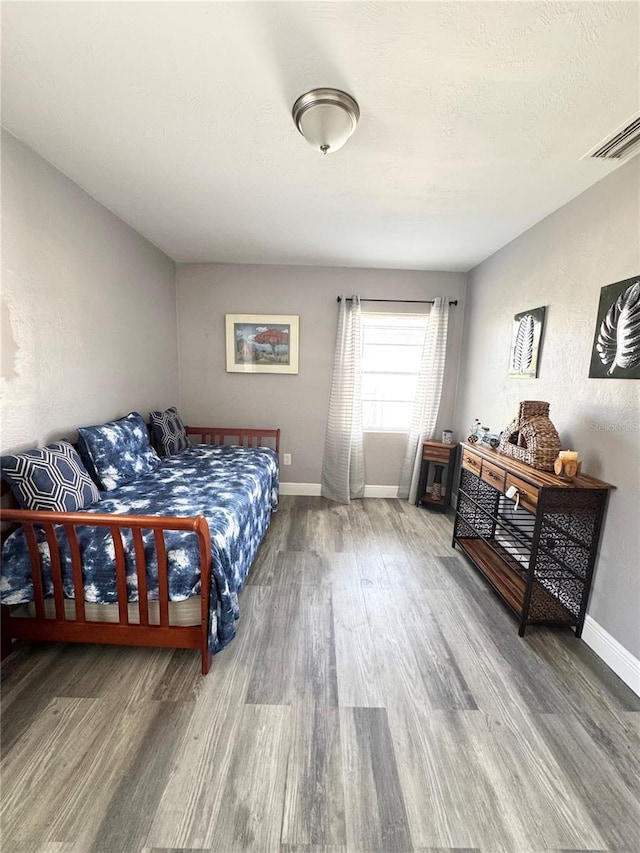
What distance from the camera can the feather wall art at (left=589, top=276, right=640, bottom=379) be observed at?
5.19 ft

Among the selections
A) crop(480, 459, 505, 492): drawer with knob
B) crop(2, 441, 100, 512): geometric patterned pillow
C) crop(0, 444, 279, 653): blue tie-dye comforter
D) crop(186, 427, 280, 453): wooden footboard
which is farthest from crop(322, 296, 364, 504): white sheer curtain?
crop(2, 441, 100, 512): geometric patterned pillow

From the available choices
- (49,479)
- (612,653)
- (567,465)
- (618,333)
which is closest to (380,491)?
(567,465)

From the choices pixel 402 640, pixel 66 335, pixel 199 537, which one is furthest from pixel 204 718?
pixel 66 335

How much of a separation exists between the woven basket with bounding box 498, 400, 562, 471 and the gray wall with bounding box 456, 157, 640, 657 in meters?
0.16

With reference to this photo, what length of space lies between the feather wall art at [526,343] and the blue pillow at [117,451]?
2.80 meters

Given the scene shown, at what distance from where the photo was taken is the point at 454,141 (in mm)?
1542

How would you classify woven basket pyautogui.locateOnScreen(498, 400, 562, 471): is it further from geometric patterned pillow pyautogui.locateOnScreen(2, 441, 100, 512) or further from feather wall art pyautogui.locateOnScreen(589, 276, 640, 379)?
geometric patterned pillow pyautogui.locateOnScreen(2, 441, 100, 512)

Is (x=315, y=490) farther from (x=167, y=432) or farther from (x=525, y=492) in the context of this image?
(x=525, y=492)

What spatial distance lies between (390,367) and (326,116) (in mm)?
2489

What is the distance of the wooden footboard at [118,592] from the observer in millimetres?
1399

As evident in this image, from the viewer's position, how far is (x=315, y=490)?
12.5 feet

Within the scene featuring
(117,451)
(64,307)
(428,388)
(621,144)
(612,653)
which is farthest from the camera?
(428,388)

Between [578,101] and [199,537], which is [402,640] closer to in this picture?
[199,537]

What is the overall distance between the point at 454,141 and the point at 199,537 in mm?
2068
